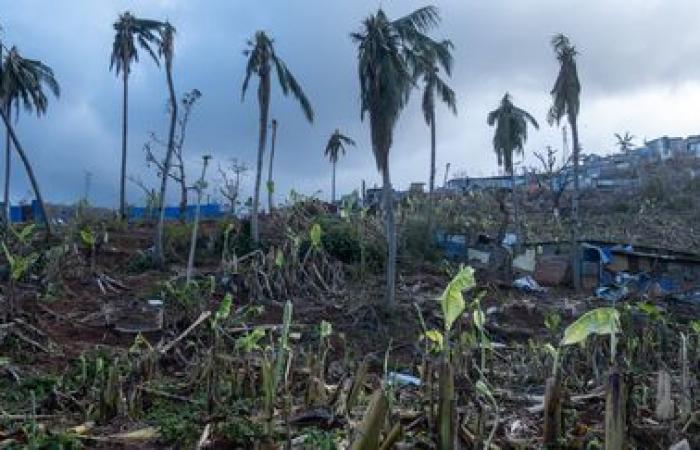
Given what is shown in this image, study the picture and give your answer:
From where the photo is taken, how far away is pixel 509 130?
3275 centimetres

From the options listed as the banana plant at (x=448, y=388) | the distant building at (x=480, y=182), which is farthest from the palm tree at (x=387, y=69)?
the distant building at (x=480, y=182)

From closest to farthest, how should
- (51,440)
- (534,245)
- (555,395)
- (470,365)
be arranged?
(555,395) < (51,440) < (470,365) < (534,245)

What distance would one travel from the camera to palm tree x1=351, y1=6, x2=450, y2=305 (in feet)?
53.8

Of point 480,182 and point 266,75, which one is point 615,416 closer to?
point 266,75

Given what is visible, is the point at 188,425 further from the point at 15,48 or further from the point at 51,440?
Answer: the point at 15,48

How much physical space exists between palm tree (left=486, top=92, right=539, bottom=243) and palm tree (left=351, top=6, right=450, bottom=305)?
1626cm

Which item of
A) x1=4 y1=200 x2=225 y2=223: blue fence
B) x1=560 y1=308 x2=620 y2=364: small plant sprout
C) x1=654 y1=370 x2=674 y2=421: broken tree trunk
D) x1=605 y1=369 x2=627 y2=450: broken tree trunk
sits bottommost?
x1=654 y1=370 x2=674 y2=421: broken tree trunk

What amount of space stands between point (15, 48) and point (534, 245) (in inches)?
714

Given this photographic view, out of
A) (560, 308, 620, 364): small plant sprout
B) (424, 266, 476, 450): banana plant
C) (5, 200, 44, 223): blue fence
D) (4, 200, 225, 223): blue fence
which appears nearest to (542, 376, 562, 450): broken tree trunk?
(560, 308, 620, 364): small plant sprout

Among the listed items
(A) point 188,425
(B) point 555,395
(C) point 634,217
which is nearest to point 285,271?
(A) point 188,425

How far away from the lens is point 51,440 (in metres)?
5.94

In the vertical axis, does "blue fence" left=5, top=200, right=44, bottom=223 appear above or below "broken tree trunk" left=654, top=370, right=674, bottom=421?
above

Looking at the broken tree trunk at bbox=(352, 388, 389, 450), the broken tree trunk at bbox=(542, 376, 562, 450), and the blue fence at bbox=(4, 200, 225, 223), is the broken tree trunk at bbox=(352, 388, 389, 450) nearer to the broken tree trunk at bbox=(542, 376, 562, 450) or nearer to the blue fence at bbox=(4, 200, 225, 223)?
the broken tree trunk at bbox=(542, 376, 562, 450)

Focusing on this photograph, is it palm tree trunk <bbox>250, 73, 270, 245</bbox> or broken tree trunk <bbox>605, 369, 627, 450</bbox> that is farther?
palm tree trunk <bbox>250, 73, 270, 245</bbox>
